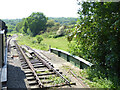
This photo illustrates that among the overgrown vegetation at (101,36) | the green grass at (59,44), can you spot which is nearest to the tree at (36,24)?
the green grass at (59,44)

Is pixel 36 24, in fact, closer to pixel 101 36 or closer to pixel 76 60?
pixel 76 60

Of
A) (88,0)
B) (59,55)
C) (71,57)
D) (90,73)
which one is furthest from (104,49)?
(59,55)

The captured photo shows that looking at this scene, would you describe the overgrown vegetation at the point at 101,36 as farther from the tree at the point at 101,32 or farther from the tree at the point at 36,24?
the tree at the point at 36,24

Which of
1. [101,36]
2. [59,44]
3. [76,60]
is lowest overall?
[59,44]

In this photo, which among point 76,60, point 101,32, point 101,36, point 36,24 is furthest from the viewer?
point 36,24

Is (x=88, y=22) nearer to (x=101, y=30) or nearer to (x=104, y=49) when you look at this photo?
(x=101, y=30)

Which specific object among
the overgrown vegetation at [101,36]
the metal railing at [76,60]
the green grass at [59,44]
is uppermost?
the overgrown vegetation at [101,36]

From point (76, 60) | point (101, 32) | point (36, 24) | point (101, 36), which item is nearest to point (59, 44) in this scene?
point (76, 60)

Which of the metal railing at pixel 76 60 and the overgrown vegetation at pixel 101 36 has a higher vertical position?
the overgrown vegetation at pixel 101 36

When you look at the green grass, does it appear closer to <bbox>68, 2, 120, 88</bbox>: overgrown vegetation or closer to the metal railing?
the metal railing

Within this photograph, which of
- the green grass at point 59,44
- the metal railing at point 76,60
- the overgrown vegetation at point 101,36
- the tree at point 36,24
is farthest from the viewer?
the tree at point 36,24

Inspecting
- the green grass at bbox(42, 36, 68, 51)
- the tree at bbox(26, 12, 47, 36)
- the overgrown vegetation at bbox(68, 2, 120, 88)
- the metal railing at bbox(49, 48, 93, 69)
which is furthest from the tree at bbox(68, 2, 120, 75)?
the tree at bbox(26, 12, 47, 36)

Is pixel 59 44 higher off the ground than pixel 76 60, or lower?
lower

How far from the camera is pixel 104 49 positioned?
7.28 metres
